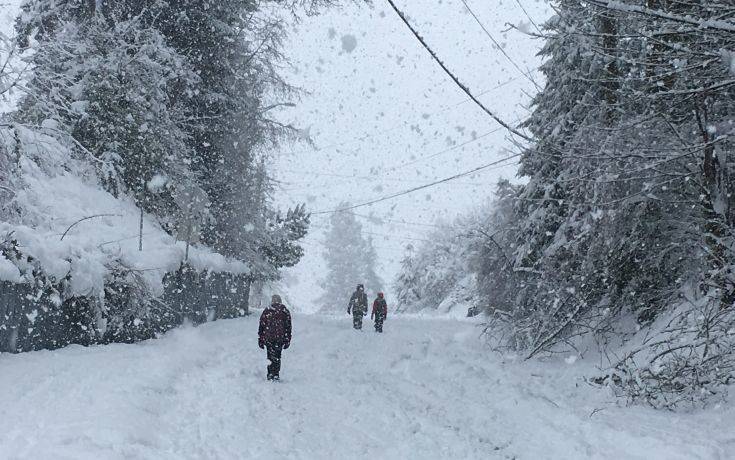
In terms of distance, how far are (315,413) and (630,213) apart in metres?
6.78

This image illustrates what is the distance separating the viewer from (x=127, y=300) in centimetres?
1256

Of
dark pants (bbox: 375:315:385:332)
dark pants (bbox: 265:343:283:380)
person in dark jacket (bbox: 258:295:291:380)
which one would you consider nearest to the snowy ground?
dark pants (bbox: 265:343:283:380)

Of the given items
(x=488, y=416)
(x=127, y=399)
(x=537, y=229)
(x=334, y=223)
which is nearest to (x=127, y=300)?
(x=127, y=399)

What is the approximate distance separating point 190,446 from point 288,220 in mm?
27147

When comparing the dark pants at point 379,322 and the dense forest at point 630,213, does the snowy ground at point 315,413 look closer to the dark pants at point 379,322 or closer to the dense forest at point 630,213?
the dense forest at point 630,213

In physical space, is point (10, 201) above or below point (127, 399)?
above

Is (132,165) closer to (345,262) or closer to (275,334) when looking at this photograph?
(275,334)

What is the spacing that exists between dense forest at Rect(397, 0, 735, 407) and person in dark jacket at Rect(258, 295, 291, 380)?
537 cm

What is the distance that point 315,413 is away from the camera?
8992 millimetres

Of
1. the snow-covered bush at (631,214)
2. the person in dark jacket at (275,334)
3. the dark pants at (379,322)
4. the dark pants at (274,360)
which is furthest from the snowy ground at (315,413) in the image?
the dark pants at (379,322)

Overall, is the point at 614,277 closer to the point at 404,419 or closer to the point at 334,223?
the point at 404,419

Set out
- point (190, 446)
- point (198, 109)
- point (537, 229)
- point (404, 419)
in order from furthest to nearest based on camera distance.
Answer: point (198, 109), point (537, 229), point (404, 419), point (190, 446)

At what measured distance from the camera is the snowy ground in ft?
22.0

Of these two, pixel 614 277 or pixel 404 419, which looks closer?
pixel 404 419
